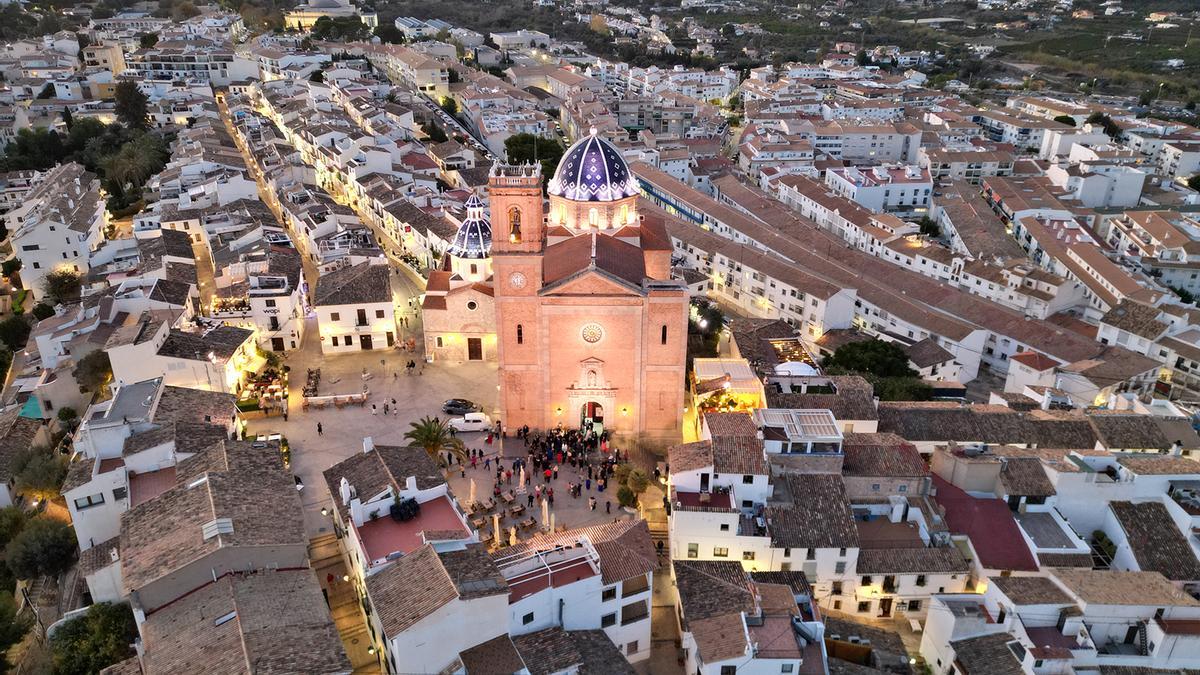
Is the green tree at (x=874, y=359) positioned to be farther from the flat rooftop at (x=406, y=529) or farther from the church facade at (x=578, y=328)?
the flat rooftop at (x=406, y=529)

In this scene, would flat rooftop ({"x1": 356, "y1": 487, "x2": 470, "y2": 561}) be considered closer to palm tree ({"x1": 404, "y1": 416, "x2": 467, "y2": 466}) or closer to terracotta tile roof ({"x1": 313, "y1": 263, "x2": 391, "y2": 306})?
palm tree ({"x1": 404, "y1": 416, "x2": 467, "y2": 466})

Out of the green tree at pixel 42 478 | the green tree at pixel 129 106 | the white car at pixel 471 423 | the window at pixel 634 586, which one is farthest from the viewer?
the green tree at pixel 129 106

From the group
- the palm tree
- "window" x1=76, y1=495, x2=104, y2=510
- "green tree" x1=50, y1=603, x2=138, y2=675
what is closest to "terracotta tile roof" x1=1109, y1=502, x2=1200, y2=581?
the palm tree

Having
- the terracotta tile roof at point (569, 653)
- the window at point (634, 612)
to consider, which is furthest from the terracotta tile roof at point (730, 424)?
the terracotta tile roof at point (569, 653)

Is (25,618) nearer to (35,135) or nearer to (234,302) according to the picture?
(234,302)

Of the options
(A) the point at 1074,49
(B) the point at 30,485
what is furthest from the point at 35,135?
(A) the point at 1074,49

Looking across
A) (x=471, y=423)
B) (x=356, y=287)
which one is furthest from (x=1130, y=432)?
(x=356, y=287)
